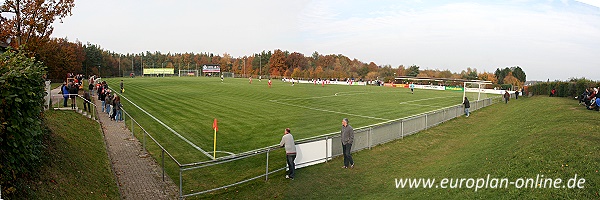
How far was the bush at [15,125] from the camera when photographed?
6.28 metres

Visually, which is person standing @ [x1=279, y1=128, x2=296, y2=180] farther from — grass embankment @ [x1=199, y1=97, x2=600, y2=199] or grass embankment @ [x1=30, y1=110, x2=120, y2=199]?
grass embankment @ [x1=30, y1=110, x2=120, y2=199]

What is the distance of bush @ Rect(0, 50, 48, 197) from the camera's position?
247 inches

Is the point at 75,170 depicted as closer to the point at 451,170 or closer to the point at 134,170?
the point at 134,170

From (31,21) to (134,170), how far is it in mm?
13700

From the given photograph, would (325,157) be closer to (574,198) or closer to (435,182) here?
(435,182)

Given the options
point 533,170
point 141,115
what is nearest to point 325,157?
point 533,170

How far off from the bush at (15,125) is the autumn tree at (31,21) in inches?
572

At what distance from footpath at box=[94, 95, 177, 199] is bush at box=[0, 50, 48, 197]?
2.96m

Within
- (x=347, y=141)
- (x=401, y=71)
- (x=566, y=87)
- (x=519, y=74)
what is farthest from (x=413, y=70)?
(x=347, y=141)

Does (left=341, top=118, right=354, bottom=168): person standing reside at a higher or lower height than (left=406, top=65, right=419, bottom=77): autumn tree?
lower

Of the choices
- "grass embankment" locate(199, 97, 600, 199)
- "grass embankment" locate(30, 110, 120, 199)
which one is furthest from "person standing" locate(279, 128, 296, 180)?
"grass embankment" locate(30, 110, 120, 199)

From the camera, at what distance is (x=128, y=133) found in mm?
18234

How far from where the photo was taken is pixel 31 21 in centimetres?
2059

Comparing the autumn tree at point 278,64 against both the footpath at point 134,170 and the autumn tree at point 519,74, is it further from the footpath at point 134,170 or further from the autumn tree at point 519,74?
the footpath at point 134,170
